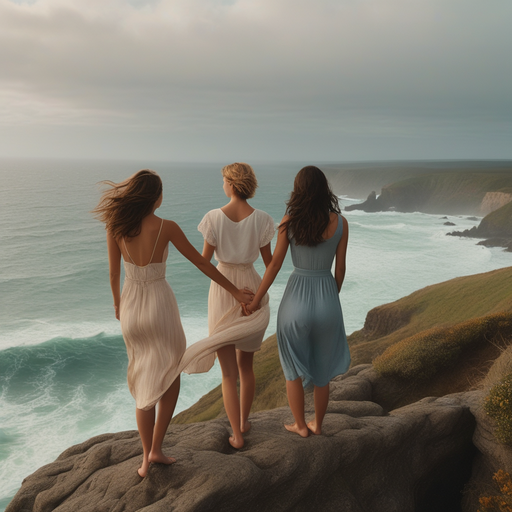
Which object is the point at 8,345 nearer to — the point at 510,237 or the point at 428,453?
the point at 428,453

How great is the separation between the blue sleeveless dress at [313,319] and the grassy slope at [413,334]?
9.12m

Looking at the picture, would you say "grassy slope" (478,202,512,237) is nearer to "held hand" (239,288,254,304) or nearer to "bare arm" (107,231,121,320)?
"held hand" (239,288,254,304)

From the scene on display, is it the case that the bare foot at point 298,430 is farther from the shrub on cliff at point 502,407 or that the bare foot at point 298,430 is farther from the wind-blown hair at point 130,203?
the shrub on cliff at point 502,407

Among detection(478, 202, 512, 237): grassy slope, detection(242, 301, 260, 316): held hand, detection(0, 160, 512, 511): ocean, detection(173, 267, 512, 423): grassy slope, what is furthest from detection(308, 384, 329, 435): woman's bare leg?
detection(478, 202, 512, 237): grassy slope

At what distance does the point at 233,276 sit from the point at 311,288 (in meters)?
1.14

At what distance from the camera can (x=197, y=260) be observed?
565 centimetres

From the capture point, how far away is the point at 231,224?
6.25m

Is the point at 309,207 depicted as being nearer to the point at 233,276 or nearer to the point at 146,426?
the point at 233,276

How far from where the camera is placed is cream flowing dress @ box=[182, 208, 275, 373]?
20.4 feet

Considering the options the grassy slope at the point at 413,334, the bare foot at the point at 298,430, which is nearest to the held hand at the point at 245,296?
the bare foot at the point at 298,430

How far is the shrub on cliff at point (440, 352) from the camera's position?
15.0m

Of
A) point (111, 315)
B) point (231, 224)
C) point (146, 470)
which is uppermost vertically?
point (231, 224)

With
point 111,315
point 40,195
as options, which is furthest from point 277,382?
point 40,195

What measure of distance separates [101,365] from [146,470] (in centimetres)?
3446
